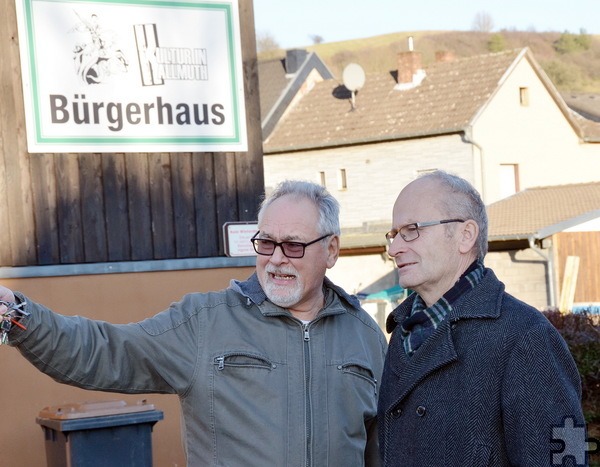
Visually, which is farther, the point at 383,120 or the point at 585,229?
the point at 383,120

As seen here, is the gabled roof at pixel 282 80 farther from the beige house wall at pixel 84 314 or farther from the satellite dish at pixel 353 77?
the beige house wall at pixel 84 314

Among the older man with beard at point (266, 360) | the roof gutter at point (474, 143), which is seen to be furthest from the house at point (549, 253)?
the older man with beard at point (266, 360)

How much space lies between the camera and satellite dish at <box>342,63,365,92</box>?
38.9 metres

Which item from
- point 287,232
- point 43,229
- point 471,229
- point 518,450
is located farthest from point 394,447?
point 43,229

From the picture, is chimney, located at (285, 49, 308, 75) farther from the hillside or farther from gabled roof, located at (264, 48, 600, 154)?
the hillside

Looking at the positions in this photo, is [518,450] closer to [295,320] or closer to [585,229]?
[295,320]

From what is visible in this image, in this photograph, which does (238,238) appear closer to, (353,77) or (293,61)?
(353,77)

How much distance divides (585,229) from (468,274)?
1081 inches

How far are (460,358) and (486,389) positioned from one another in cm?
13

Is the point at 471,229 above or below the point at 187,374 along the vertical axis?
above

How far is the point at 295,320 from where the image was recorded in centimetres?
393

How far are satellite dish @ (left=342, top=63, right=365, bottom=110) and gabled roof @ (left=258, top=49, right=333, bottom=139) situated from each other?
5.11m

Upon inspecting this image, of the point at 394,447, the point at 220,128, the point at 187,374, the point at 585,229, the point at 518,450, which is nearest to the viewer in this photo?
the point at 518,450

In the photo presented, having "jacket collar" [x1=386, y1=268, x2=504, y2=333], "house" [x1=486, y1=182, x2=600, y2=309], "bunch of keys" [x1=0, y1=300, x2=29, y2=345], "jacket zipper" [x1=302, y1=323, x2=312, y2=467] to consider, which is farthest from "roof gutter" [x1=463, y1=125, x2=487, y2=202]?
"bunch of keys" [x1=0, y1=300, x2=29, y2=345]
